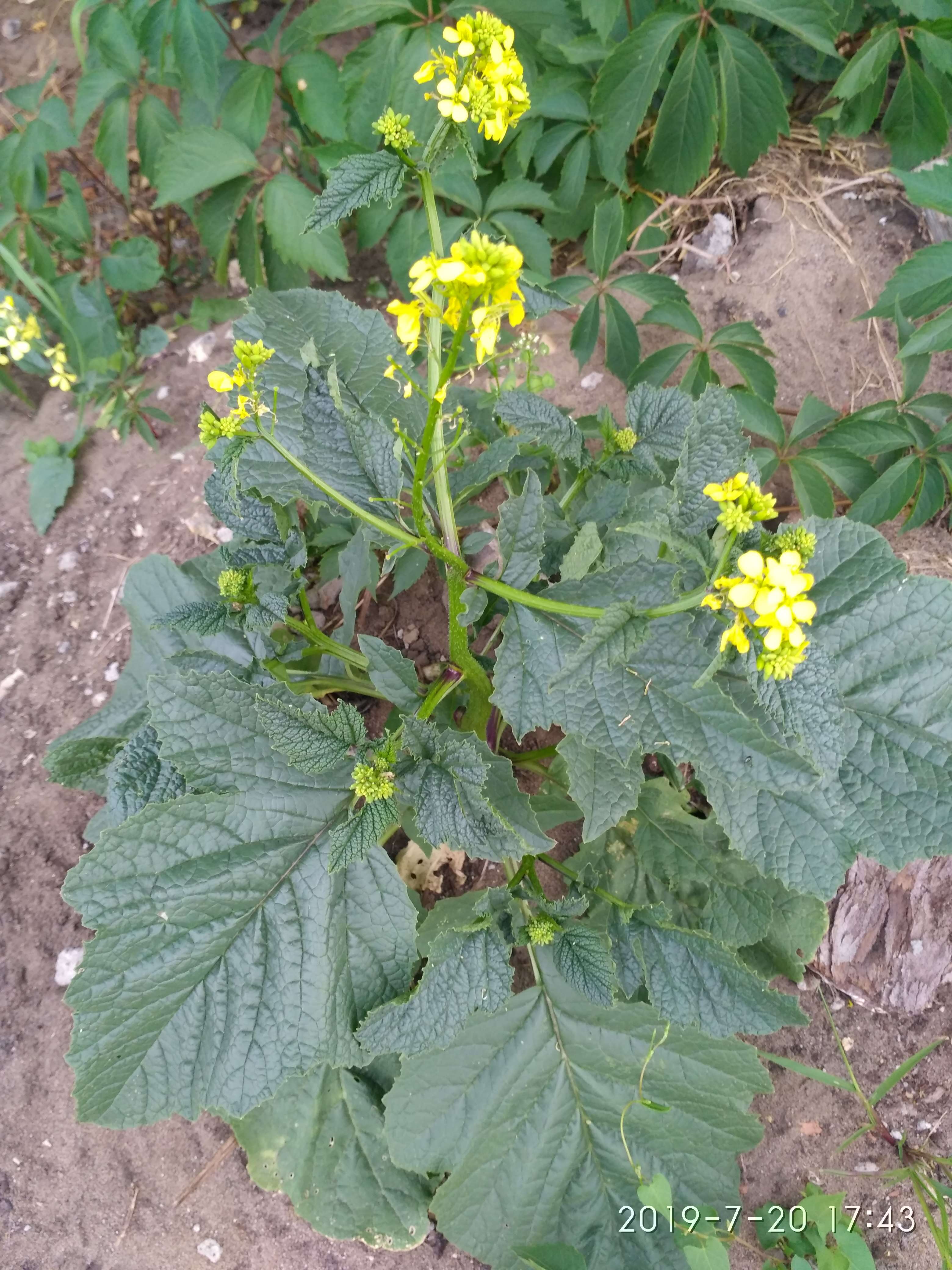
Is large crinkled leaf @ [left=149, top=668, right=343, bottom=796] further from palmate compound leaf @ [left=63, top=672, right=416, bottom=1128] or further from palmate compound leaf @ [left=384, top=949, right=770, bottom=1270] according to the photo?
palmate compound leaf @ [left=384, top=949, right=770, bottom=1270]

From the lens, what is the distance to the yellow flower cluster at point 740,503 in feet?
4.00

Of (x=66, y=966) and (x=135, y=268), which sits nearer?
(x=66, y=966)

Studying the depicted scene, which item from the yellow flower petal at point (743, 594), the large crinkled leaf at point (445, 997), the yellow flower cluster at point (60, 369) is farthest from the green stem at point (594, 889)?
the yellow flower cluster at point (60, 369)

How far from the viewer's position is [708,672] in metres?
1.23

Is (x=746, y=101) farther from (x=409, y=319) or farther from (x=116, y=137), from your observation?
(x=116, y=137)

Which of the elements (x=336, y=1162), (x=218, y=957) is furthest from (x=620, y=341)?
(x=336, y=1162)

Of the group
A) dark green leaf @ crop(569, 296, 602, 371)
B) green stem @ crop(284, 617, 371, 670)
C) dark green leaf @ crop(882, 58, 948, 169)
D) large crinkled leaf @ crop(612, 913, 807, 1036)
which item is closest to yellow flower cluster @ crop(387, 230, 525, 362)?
green stem @ crop(284, 617, 371, 670)

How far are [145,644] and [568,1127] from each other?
1687 mm

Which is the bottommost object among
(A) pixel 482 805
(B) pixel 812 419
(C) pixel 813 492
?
(C) pixel 813 492

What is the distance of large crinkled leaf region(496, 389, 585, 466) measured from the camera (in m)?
1.99

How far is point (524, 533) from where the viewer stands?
1.71 metres

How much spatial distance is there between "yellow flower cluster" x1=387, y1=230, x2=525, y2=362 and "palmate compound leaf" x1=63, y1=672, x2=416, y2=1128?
0.89 m

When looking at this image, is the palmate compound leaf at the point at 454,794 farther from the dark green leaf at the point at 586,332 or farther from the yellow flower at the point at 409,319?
the dark green leaf at the point at 586,332

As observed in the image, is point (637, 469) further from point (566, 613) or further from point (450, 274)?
point (450, 274)
